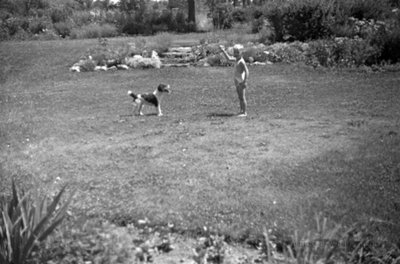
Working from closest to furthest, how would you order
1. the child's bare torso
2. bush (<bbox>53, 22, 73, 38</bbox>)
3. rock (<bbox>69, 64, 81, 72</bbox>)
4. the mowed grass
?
the mowed grass < the child's bare torso < rock (<bbox>69, 64, 81, 72</bbox>) < bush (<bbox>53, 22, 73, 38</bbox>)

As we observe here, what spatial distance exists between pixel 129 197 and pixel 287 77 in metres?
10.3

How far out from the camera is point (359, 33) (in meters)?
18.9

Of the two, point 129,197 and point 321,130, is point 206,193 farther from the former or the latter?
point 321,130

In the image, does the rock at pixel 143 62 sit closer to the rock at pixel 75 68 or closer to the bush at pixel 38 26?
the rock at pixel 75 68

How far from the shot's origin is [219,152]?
23.3ft

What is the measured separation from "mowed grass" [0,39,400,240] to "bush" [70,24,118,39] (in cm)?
1442

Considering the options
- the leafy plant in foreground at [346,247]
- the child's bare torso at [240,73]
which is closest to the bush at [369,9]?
the child's bare torso at [240,73]

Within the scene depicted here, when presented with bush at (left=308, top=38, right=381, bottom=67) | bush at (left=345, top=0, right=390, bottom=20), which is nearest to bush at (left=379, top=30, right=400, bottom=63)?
bush at (left=308, top=38, right=381, bottom=67)

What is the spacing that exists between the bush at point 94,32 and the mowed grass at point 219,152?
14.4 meters

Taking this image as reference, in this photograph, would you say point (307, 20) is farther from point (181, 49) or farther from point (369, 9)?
point (181, 49)

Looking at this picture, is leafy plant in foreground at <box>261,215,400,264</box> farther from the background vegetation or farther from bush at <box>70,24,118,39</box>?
bush at <box>70,24,118,39</box>

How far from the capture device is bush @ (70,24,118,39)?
27.1m

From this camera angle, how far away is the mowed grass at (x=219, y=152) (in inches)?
200

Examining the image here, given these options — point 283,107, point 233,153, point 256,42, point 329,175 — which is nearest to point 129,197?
point 233,153
